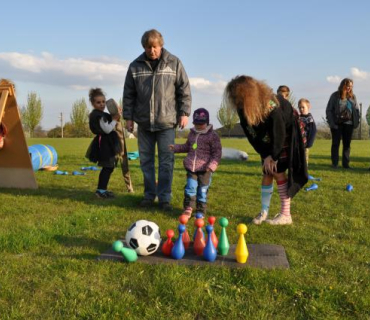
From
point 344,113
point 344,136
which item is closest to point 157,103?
point 344,113

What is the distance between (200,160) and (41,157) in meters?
5.84

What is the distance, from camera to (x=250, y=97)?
13.3 ft

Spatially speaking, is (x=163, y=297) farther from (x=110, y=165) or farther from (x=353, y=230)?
(x=110, y=165)

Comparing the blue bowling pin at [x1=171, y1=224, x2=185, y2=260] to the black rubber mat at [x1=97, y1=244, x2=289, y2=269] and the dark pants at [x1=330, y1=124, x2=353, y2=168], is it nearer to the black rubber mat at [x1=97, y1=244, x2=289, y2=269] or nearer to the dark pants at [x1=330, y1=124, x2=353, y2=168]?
the black rubber mat at [x1=97, y1=244, x2=289, y2=269]

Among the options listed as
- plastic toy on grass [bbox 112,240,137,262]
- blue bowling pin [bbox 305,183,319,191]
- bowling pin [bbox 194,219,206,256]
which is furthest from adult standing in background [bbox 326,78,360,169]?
plastic toy on grass [bbox 112,240,137,262]

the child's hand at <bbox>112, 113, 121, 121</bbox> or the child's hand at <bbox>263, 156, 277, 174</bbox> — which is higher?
the child's hand at <bbox>112, 113, 121, 121</bbox>

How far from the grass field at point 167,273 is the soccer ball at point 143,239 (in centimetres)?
23

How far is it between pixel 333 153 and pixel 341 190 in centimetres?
372

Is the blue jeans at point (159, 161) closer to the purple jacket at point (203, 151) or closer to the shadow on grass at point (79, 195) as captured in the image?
the shadow on grass at point (79, 195)

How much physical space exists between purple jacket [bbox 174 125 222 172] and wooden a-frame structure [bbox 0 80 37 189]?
3.05m

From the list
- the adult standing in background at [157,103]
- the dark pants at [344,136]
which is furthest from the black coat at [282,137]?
the dark pants at [344,136]

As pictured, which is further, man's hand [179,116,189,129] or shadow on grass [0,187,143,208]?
shadow on grass [0,187,143,208]

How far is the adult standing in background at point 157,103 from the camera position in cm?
521

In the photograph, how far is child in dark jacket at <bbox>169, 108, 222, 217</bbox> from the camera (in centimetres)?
488
